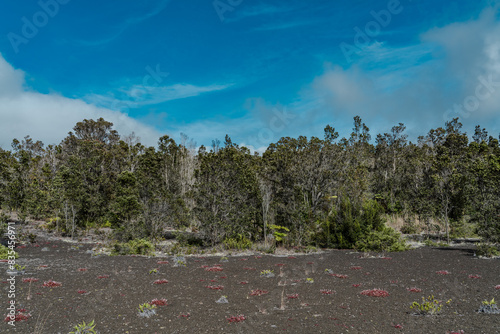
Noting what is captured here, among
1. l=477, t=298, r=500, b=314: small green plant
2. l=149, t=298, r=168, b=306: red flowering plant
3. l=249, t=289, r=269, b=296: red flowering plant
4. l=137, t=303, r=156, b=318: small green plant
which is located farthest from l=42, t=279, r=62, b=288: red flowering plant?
l=477, t=298, r=500, b=314: small green plant

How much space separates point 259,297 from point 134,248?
A: 1064 cm

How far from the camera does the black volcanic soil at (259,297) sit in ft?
20.7

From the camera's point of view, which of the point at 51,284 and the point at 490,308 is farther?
the point at 51,284

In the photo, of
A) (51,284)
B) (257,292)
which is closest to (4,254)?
(51,284)

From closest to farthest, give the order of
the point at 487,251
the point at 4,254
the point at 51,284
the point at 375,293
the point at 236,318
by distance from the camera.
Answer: the point at 236,318 < the point at 375,293 < the point at 51,284 < the point at 4,254 < the point at 487,251

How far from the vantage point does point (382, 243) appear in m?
17.4

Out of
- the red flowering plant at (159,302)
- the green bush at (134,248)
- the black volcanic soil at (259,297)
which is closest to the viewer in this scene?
the black volcanic soil at (259,297)

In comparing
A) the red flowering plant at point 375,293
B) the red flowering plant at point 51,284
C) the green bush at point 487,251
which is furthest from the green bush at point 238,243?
the green bush at point 487,251

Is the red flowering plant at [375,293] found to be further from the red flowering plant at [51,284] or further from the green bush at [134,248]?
the green bush at [134,248]

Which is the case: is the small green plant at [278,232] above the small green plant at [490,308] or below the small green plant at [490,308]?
above

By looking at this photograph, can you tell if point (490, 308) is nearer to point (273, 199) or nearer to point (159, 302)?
point (159, 302)

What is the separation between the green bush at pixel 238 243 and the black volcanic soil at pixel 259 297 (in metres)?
2.99

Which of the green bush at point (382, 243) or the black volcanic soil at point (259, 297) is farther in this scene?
the green bush at point (382, 243)

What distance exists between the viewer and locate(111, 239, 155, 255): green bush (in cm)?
1675
